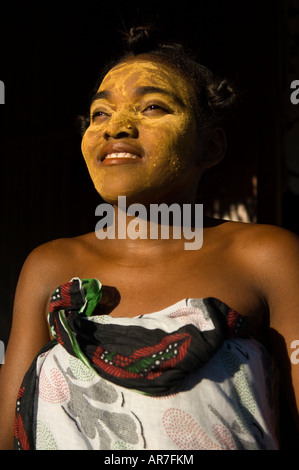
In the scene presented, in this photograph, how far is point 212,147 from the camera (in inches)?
64.1

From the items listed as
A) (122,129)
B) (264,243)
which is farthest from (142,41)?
(264,243)

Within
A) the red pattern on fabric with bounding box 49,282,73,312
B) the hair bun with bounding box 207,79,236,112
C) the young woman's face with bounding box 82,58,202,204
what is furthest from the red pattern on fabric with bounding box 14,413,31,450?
the hair bun with bounding box 207,79,236,112

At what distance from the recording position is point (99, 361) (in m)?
1.19

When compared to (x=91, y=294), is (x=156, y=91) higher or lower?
higher

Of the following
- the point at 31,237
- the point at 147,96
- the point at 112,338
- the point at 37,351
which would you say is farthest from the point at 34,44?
the point at 112,338

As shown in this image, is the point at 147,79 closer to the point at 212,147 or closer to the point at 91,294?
the point at 212,147

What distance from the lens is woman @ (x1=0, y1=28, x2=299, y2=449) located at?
114 centimetres

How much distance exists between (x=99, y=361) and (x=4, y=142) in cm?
184

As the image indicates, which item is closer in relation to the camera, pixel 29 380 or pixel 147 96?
pixel 29 380

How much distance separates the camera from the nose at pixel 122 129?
1402mm

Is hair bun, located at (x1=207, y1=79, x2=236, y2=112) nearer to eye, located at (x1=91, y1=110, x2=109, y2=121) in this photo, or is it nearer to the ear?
the ear

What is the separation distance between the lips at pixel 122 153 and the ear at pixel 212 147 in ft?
0.85

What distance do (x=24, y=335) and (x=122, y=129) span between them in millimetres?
572
